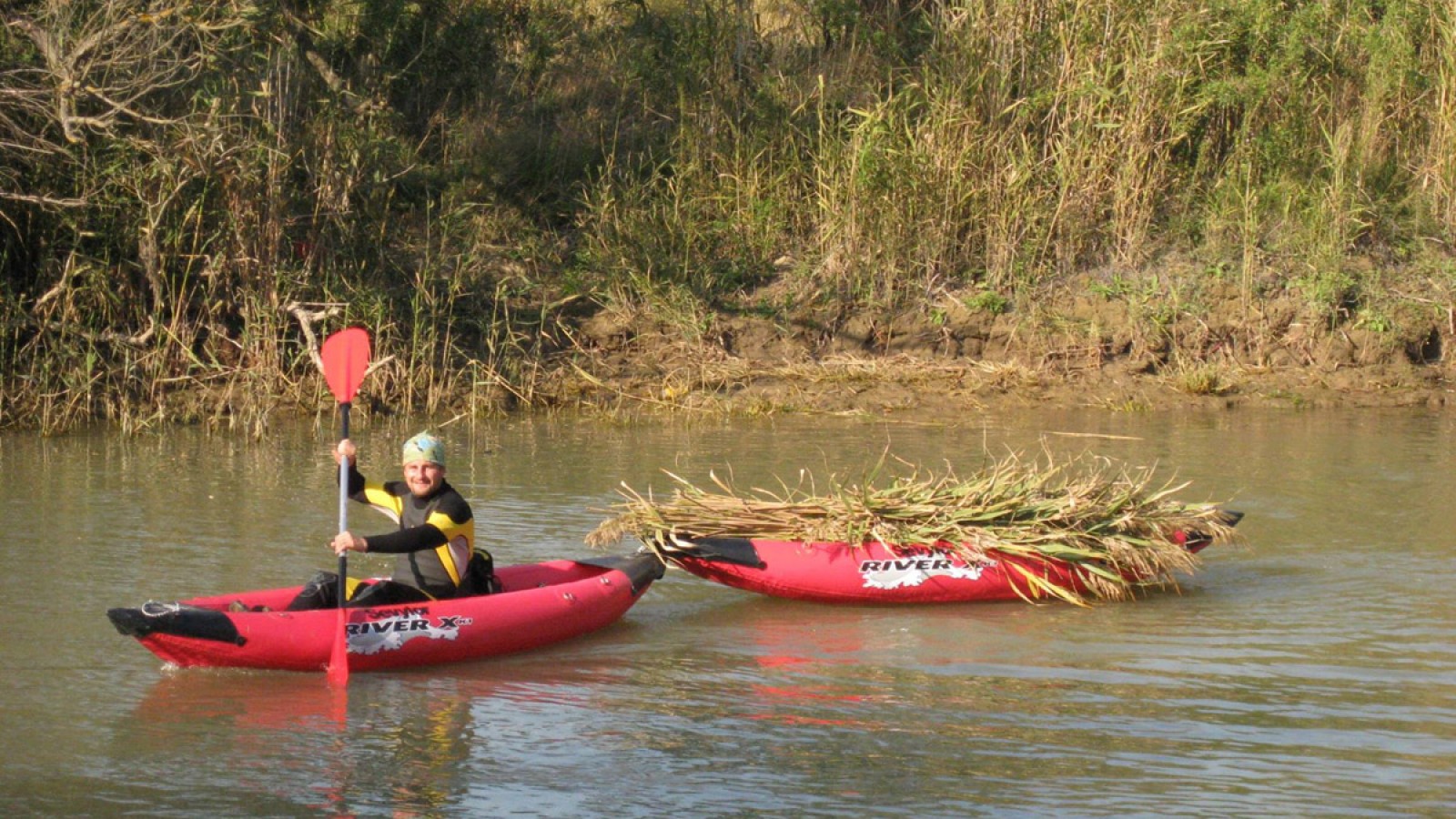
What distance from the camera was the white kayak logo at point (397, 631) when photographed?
6.71 meters

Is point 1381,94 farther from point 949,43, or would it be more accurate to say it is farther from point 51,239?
point 51,239

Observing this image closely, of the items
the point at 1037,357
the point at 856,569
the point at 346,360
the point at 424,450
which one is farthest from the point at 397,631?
the point at 1037,357

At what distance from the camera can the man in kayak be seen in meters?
7.02

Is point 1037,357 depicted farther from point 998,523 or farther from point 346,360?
point 346,360

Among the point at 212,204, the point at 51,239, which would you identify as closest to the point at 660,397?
the point at 212,204

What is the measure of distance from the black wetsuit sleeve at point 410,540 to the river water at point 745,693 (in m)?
0.50

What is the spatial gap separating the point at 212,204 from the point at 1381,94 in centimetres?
1008

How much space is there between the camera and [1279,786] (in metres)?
5.43

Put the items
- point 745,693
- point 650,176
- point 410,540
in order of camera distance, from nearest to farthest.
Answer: point 745,693 < point 410,540 < point 650,176

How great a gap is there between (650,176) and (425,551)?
9133mm

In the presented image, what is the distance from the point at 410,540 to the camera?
275 inches

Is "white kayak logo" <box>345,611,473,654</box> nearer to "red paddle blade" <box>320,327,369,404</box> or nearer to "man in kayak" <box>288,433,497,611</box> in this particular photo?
"man in kayak" <box>288,433,497,611</box>

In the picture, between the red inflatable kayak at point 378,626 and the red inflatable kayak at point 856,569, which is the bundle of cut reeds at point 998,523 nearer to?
the red inflatable kayak at point 856,569

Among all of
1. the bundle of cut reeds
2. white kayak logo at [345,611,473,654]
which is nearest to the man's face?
white kayak logo at [345,611,473,654]
